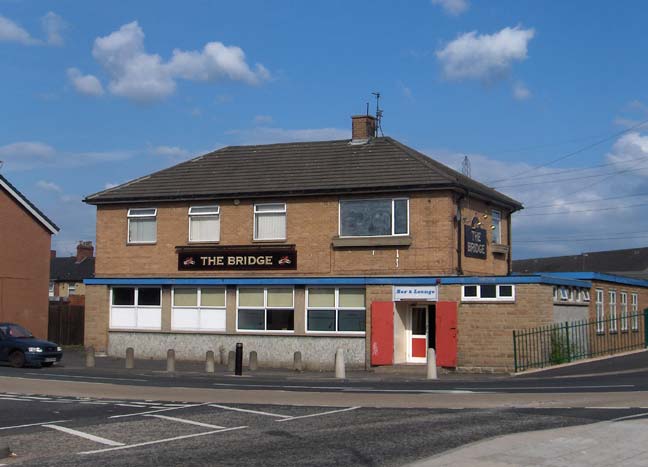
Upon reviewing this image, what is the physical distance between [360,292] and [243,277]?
4807 millimetres

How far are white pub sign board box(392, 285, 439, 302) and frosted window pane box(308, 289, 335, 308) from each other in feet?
8.40

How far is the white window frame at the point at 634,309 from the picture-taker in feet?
130

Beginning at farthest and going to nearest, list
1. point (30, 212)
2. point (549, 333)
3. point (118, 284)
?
1. point (30, 212)
2. point (118, 284)
3. point (549, 333)

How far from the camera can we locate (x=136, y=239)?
37.0m

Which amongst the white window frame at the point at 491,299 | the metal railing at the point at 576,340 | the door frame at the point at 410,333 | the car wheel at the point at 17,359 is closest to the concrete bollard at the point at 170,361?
the car wheel at the point at 17,359

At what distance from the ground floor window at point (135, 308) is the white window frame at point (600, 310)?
1731cm

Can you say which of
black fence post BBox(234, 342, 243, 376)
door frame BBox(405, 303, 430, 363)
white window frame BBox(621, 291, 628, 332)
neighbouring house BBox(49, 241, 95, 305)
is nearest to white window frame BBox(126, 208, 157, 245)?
black fence post BBox(234, 342, 243, 376)

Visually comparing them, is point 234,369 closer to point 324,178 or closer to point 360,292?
point 360,292

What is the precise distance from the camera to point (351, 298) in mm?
33000

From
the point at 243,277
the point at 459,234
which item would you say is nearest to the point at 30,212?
the point at 243,277

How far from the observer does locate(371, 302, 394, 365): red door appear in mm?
31547

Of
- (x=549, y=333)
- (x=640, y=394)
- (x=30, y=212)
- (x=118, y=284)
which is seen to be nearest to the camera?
(x=640, y=394)

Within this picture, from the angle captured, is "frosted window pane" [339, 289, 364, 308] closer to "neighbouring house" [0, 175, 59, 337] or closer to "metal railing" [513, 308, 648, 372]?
"metal railing" [513, 308, 648, 372]

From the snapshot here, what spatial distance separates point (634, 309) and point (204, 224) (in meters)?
19.9
